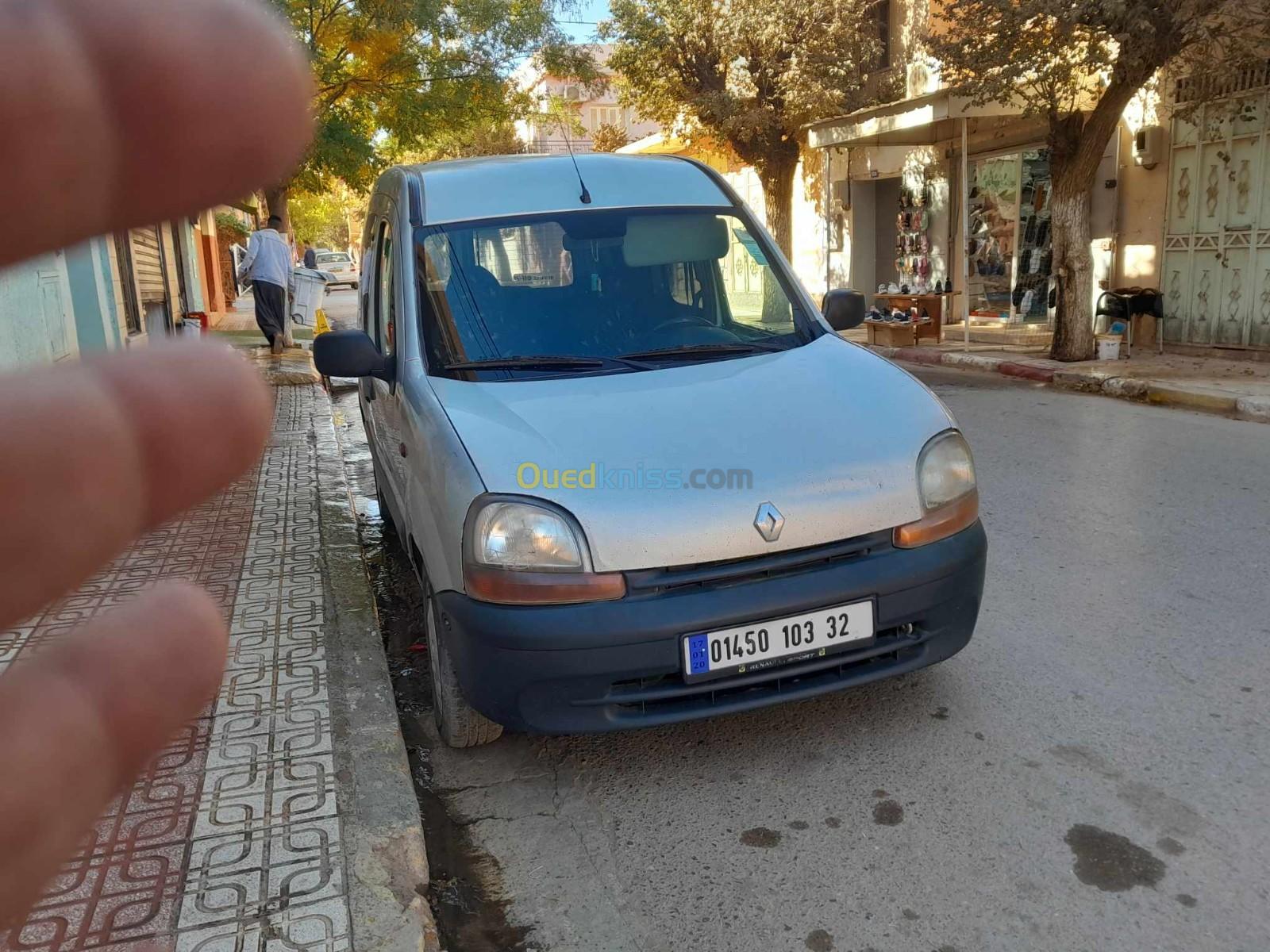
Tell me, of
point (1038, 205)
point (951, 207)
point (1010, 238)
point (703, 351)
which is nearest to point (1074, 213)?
point (1038, 205)

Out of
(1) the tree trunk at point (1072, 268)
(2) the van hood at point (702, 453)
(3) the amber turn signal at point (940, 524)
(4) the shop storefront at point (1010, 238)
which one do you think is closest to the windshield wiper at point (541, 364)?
(2) the van hood at point (702, 453)

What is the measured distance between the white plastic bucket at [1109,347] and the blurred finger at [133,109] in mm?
12769

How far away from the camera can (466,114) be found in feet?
49.9

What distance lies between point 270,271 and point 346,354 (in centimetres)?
1045

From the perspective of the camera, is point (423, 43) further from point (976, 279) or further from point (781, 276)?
point (781, 276)

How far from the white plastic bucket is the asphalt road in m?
7.89

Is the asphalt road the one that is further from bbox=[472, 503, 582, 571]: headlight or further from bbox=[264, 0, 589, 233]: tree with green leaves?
bbox=[264, 0, 589, 233]: tree with green leaves

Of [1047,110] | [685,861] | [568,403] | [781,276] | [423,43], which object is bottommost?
[685,861]

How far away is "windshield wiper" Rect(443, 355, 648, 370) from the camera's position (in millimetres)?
3656

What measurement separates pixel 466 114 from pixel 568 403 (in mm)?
13244

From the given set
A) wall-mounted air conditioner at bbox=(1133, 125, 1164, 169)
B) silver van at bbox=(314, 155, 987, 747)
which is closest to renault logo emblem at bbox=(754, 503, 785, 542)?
silver van at bbox=(314, 155, 987, 747)

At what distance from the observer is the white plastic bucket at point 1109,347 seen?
38.6 ft

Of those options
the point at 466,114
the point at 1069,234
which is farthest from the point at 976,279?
the point at 466,114

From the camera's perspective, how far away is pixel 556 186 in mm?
4312
